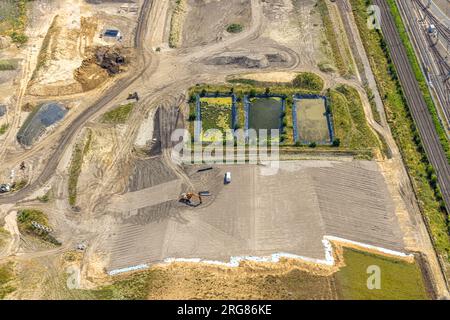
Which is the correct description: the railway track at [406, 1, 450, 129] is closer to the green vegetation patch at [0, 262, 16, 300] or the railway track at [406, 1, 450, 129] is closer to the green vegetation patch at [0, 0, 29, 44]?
the green vegetation patch at [0, 262, 16, 300]

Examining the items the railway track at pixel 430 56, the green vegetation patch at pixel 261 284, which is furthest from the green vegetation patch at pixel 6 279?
the railway track at pixel 430 56

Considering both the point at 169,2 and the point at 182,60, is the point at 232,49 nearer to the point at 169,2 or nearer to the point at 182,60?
the point at 182,60

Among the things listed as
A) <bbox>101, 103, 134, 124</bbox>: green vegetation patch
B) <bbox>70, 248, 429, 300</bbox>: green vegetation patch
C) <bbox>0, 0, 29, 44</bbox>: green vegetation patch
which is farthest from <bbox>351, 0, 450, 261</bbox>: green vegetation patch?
<bbox>0, 0, 29, 44</bbox>: green vegetation patch

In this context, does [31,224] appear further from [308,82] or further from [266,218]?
[308,82]

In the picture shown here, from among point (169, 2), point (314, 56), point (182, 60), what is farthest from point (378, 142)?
point (169, 2)

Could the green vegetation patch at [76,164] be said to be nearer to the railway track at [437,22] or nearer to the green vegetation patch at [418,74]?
the green vegetation patch at [418,74]

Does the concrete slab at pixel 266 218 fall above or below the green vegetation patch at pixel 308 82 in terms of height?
below
